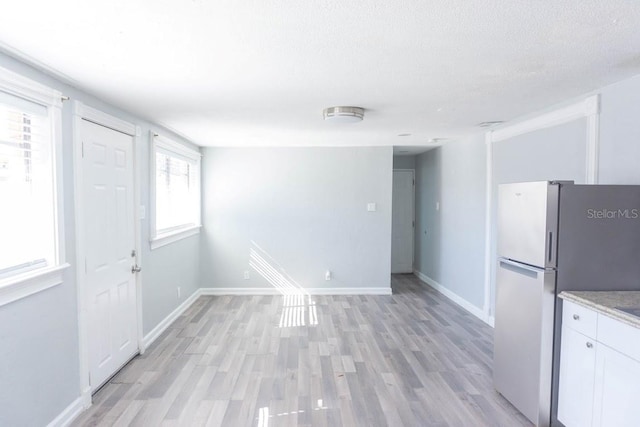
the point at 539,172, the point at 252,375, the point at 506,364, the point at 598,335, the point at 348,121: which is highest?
the point at 348,121

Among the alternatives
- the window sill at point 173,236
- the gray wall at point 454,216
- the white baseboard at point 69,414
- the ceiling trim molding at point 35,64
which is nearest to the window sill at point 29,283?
the white baseboard at point 69,414

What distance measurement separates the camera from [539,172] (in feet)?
10.6

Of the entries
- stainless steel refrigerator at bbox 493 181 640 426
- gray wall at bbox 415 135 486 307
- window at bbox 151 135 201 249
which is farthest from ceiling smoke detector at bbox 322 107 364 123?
gray wall at bbox 415 135 486 307

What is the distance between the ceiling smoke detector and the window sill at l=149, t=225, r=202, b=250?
228cm

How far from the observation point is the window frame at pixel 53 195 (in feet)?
6.05

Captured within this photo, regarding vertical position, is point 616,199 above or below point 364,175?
below

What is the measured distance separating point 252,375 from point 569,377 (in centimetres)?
234

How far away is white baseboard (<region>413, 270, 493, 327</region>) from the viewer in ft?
13.8

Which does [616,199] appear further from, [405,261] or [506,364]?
[405,261]

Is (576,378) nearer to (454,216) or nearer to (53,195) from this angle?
(454,216)

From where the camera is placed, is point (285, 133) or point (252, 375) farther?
point (285, 133)

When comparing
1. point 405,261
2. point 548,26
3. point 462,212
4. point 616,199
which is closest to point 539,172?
point 616,199

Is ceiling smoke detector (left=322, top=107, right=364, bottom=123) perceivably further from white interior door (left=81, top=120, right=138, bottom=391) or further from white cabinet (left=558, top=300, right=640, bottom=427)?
white cabinet (left=558, top=300, right=640, bottom=427)

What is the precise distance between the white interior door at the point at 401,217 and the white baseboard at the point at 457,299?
0.51 m
